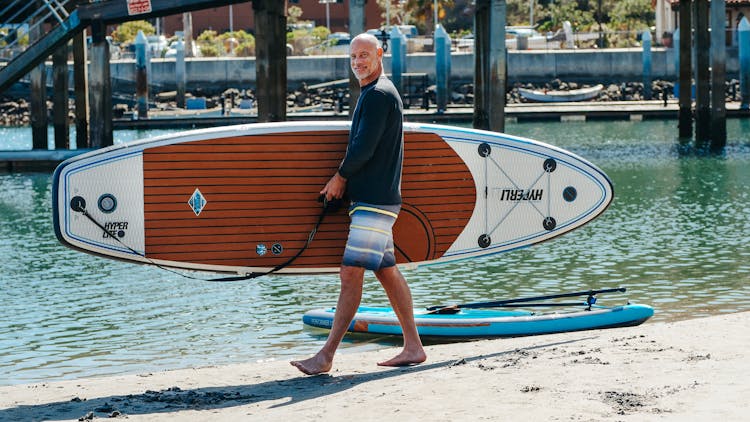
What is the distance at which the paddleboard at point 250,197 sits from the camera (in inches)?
311

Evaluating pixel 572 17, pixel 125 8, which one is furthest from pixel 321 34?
pixel 125 8

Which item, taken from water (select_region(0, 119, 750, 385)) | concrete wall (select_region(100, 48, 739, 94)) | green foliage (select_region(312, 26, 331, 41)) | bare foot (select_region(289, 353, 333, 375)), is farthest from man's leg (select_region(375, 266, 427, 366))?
green foliage (select_region(312, 26, 331, 41))

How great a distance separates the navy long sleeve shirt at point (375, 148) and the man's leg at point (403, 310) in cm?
41

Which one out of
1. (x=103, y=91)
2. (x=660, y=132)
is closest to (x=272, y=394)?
(x=103, y=91)

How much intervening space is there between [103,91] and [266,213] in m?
19.2

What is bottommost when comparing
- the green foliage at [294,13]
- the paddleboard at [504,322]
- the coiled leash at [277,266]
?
the paddleboard at [504,322]

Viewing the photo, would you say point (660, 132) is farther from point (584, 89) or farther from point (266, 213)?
point (266, 213)

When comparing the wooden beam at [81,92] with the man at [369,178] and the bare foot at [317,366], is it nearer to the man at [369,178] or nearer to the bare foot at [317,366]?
the bare foot at [317,366]

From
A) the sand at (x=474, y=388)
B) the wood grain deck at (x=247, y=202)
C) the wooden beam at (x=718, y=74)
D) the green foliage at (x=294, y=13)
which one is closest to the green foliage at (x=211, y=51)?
the green foliage at (x=294, y=13)

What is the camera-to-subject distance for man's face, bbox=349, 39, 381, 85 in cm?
693

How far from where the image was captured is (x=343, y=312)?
7.06m

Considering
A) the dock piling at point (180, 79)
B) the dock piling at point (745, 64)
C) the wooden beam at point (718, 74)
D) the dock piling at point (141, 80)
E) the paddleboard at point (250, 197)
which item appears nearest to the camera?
the paddleboard at point (250, 197)

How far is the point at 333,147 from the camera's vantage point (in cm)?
808

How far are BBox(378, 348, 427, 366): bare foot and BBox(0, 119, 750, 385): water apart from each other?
2.27 metres
